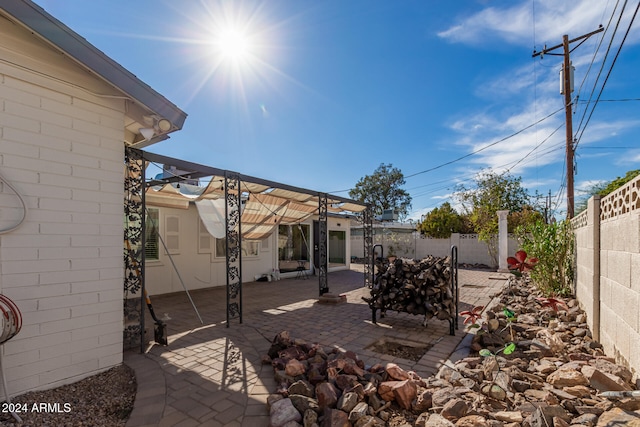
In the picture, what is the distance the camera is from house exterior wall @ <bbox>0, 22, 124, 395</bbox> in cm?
249

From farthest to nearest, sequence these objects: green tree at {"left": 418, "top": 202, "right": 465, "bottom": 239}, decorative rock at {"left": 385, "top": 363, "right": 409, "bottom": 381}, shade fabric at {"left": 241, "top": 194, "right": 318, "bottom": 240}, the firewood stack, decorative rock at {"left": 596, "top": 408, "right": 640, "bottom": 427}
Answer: green tree at {"left": 418, "top": 202, "right": 465, "bottom": 239} < shade fabric at {"left": 241, "top": 194, "right": 318, "bottom": 240} < the firewood stack < decorative rock at {"left": 385, "top": 363, "right": 409, "bottom": 381} < decorative rock at {"left": 596, "top": 408, "right": 640, "bottom": 427}

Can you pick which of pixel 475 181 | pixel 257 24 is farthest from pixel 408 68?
pixel 475 181

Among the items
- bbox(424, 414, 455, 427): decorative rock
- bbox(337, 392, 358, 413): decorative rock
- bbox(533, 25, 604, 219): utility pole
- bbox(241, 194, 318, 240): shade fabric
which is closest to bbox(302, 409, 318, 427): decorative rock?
bbox(337, 392, 358, 413): decorative rock

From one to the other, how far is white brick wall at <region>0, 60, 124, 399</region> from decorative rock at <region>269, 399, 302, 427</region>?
215cm

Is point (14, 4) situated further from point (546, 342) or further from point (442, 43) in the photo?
point (442, 43)

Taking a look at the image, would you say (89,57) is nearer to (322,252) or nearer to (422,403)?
(422,403)

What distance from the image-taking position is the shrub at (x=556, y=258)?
5699 mm

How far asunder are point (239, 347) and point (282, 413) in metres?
1.86

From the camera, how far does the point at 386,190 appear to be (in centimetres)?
2766

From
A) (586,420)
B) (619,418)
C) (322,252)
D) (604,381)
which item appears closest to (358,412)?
(586,420)

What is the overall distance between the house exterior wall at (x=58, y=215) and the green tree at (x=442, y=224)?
15.7 m

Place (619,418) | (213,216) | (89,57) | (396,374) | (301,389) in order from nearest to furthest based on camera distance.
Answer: (619,418)
(301,389)
(396,374)
(89,57)
(213,216)

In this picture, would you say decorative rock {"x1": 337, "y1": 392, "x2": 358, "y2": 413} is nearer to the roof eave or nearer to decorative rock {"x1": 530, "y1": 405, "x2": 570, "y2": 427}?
decorative rock {"x1": 530, "y1": 405, "x2": 570, "y2": 427}

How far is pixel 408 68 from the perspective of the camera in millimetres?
7488
